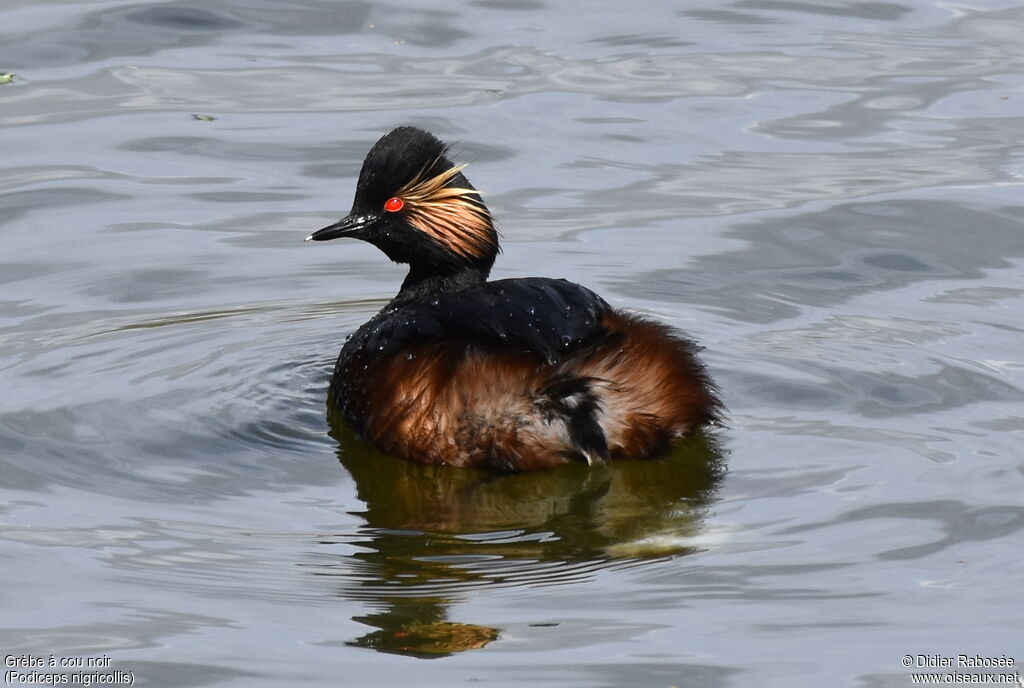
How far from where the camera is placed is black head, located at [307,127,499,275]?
23.1 ft

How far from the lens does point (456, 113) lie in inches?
438

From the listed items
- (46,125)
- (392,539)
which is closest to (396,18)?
(46,125)

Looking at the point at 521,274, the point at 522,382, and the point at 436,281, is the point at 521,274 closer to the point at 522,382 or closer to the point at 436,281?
the point at 436,281

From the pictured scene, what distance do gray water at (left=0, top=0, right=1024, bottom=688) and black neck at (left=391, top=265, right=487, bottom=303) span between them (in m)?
0.47

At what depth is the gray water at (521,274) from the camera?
16.0 ft

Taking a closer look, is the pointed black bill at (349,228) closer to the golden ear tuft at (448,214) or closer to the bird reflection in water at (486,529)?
the golden ear tuft at (448,214)

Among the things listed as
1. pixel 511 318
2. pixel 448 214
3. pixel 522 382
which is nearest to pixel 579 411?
pixel 522 382

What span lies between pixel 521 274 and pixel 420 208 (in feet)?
5.28

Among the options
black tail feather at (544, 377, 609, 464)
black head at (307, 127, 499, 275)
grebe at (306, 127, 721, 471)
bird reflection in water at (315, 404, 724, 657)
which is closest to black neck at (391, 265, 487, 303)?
black head at (307, 127, 499, 275)

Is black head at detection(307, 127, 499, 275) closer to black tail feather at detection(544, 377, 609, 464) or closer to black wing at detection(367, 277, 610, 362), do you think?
black wing at detection(367, 277, 610, 362)

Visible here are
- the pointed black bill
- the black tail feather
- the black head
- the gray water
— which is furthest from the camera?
the pointed black bill

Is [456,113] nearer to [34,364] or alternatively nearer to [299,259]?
[299,259]

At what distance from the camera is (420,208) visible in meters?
7.11

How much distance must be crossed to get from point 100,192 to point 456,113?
95.1 inches
